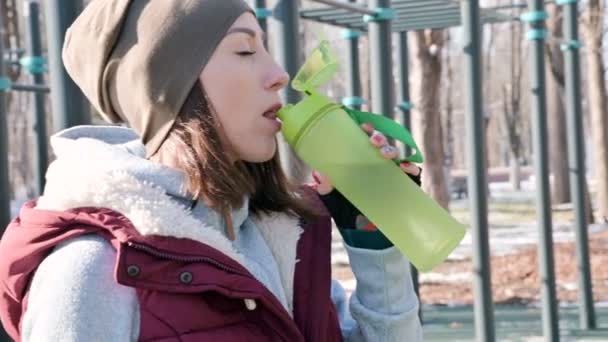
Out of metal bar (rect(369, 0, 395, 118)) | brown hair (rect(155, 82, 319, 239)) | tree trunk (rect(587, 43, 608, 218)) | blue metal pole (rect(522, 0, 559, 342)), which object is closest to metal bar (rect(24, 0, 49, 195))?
metal bar (rect(369, 0, 395, 118))

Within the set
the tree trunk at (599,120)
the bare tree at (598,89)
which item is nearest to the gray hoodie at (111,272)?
the bare tree at (598,89)

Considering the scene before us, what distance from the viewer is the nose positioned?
1422mm

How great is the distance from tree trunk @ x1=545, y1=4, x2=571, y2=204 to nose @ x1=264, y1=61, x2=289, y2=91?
435 inches

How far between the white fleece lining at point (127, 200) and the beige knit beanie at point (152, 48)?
0.13 m

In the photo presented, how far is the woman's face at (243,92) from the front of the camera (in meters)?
1.41

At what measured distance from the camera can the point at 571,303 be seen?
7.10 m

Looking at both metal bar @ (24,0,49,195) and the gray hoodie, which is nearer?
the gray hoodie

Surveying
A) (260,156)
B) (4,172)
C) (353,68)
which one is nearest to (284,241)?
(260,156)

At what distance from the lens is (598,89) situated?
1116cm

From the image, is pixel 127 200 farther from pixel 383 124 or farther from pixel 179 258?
pixel 383 124

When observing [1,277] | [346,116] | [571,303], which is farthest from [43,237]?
[571,303]

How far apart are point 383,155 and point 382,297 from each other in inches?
8.9

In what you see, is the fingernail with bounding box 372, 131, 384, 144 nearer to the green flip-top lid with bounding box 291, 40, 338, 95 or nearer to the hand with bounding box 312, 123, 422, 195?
the hand with bounding box 312, 123, 422, 195

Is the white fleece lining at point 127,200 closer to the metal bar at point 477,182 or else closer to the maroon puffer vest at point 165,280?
the maroon puffer vest at point 165,280
